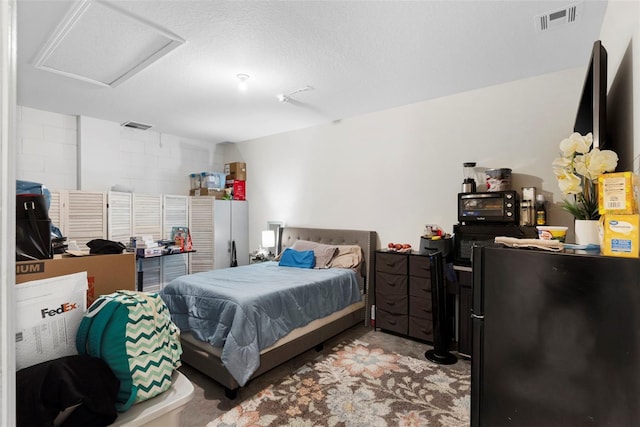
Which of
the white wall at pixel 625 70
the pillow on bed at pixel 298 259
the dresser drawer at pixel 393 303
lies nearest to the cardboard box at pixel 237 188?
the pillow on bed at pixel 298 259

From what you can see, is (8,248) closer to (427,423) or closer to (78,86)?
(427,423)

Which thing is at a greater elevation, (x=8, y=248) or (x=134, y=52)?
(x=134, y=52)

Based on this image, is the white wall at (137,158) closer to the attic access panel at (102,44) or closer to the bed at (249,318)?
the attic access panel at (102,44)

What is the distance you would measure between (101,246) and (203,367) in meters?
1.78

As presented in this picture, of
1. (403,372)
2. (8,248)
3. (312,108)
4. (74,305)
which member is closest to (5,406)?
(8,248)

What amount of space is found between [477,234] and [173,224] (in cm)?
450

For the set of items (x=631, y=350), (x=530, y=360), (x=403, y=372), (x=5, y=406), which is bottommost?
(x=403, y=372)

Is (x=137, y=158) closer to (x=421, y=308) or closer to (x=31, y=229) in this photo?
(x=31, y=229)

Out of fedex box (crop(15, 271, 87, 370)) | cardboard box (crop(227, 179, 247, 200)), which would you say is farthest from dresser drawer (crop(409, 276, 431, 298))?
cardboard box (crop(227, 179, 247, 200))

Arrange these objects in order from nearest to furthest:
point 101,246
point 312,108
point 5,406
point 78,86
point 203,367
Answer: point 5,406
point 101,246
point 203,367
point 78,86
point 312,108

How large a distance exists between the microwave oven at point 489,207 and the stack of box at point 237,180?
3.89 metres

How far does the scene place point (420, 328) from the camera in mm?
3252

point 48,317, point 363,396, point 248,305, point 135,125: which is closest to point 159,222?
point 135,125

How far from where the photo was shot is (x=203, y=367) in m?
2.52
